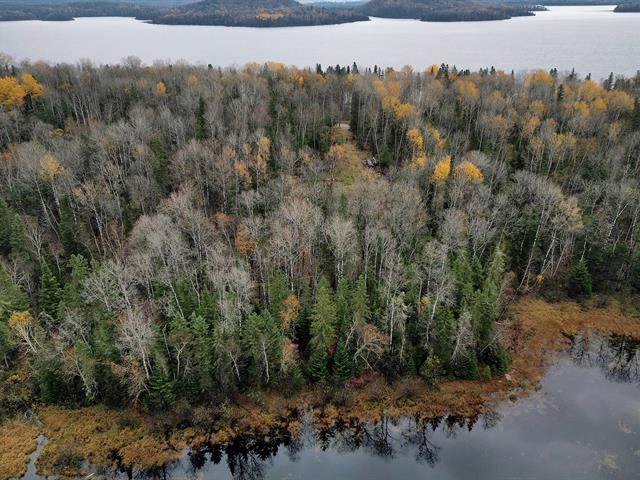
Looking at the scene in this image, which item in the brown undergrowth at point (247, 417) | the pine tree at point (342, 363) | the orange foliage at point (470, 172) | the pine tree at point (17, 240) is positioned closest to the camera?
the brown undergrowth at point (247, 417)

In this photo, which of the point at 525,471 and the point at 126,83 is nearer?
the point at 525,471

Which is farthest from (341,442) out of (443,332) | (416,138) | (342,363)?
(416,138)

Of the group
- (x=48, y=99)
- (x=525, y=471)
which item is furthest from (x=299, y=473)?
(x=48, y=99)

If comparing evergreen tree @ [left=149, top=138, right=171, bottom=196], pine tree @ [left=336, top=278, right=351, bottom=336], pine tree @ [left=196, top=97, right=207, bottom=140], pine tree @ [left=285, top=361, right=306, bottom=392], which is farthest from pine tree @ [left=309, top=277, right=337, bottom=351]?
pine tree @ [left=196, top=97, right=207, bottom=140]

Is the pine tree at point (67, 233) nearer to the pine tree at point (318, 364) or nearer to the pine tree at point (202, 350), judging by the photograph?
the pine tree at point (202, 350)

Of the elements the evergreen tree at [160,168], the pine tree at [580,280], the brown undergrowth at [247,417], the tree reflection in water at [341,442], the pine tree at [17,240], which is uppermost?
the evergreen tree at [160,168]

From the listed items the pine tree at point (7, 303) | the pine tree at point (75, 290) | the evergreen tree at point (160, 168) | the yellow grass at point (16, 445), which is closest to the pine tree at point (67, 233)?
the pine tree at point (75, 290)

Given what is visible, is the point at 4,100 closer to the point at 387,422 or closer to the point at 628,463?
the point at 387,422

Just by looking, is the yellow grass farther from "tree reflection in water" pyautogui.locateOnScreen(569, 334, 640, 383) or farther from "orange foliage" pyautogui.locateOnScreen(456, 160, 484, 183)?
"orange foliage" pyautogui.locateOnScreen(456, 160, 484, 183)
